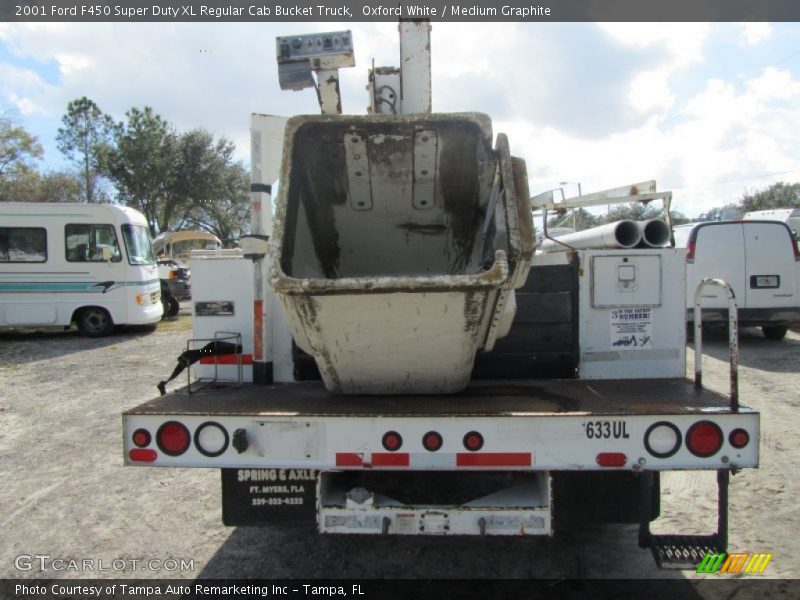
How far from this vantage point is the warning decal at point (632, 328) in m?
3.22

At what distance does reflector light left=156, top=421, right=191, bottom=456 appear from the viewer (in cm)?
257

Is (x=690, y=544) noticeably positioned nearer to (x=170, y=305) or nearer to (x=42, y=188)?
(x=170, y=305)

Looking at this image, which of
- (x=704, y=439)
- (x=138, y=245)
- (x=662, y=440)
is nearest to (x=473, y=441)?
(x=662, y=440)

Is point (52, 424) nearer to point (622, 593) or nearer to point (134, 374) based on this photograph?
point (134, 374)

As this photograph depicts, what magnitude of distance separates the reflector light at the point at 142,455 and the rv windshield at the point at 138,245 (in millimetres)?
11238

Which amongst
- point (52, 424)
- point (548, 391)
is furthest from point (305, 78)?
point (52, 424)

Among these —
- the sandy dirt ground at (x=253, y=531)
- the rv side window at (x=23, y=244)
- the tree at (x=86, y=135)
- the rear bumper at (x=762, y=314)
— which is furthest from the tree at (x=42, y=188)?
the rear bumper at (x=762, y=314)

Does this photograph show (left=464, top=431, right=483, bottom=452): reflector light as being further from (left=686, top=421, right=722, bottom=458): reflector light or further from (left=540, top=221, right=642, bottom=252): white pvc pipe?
(left=540, top=221, right=642, bottom=252): white pvc pipe

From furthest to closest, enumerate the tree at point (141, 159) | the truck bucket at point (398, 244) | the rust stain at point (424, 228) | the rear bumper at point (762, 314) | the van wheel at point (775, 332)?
the tree at point (141, 159) → the van wheel at point (775, 332) → the rear bumper at point (762, 314) → the rust stain at point (424, 228) → the truck bucket at point (398, 244)

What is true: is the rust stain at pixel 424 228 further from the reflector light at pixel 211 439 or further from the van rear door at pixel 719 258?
the van rear door at pixel 719 258

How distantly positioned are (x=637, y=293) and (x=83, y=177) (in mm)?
39311

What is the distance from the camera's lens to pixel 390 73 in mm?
3518

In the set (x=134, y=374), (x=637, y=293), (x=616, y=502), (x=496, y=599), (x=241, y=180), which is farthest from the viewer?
(x=241, y=180)

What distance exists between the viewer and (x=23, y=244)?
12.5 m
